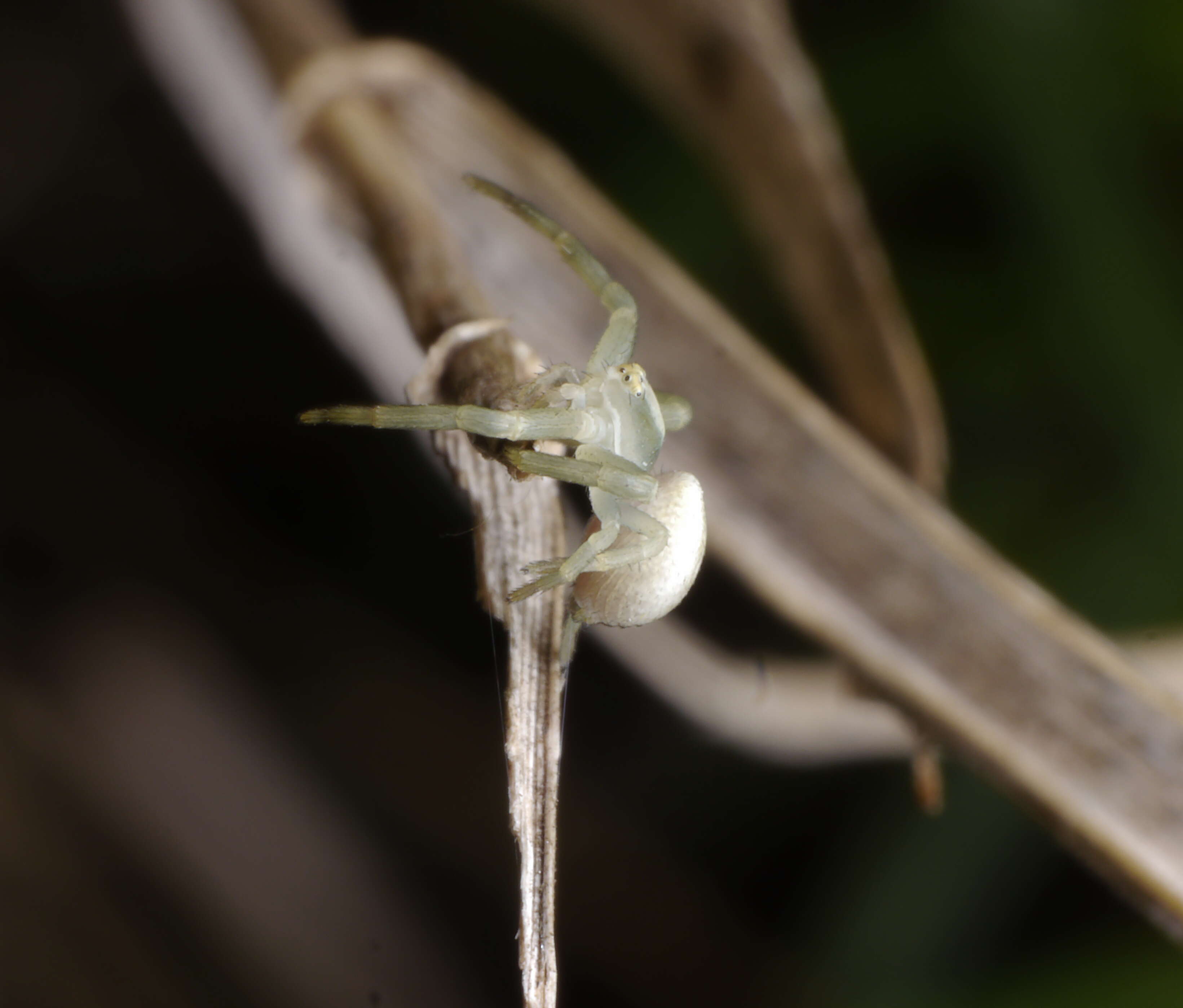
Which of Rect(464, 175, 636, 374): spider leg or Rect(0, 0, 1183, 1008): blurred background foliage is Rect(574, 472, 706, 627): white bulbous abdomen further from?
Rect(0, 0, 1183, 1008): blurred background foliage

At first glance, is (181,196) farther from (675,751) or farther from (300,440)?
(675,751)

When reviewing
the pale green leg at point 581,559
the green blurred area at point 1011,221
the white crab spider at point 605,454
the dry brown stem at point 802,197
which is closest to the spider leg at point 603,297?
the white crab spider at point 605,454

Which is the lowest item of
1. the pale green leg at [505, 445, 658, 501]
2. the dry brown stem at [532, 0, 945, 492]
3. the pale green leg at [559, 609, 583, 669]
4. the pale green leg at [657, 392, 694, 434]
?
the pale green leg at [559, 609, 583, 669]

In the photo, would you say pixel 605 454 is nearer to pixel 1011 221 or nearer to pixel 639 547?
pixel 639 547

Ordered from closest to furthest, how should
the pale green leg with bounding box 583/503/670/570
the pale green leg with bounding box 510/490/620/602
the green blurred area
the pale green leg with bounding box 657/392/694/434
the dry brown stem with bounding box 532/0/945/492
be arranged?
the pale green leg with bounding box 510/490/620/602 → the pale green leg with bounding box 583/503/670/570 → the pale green leg with bounding box 657/392/694/434 → the dry brown stem with bounding box 532/0/945/492 → the green blurred area

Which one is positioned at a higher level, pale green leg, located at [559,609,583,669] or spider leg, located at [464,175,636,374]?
spider leg, located at [464,175,636,374]

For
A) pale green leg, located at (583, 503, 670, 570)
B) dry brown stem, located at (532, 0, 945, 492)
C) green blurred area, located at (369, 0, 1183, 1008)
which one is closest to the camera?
pale green leg, located at (583, 503, 670, 570)

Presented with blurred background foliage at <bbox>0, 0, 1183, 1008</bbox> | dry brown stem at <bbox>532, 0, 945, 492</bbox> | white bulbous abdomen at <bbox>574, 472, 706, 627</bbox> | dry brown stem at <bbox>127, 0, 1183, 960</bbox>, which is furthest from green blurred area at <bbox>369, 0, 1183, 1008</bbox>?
white bulbous abdomen at <bbox>574, 472, 706, 627</bbox>

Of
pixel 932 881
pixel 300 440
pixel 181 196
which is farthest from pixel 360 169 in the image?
pixel 932 881
